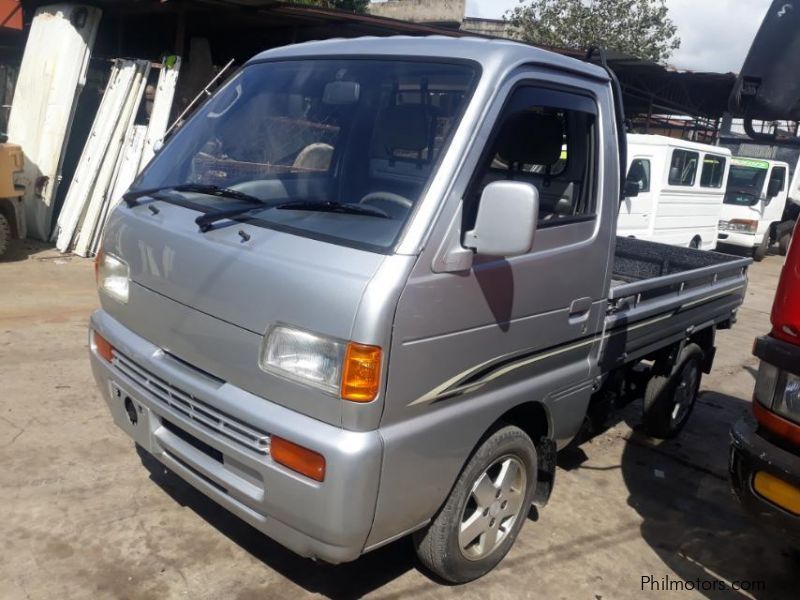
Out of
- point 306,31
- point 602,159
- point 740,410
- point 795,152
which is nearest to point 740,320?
point 740,410

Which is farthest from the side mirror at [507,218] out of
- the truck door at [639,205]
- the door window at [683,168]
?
the door window at [683,168]

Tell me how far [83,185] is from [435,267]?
24.9ft

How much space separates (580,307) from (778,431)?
924 mm

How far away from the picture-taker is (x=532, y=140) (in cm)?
314

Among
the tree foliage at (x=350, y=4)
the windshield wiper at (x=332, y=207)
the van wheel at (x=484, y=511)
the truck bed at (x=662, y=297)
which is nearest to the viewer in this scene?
the windshield wiper at (x=332, y=207)

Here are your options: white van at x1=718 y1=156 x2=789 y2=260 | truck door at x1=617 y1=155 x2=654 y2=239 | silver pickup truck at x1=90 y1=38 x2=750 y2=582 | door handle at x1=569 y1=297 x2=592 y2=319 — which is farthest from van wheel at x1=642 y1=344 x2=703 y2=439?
white van at x1=718 y1=156 x2=789 y2=260

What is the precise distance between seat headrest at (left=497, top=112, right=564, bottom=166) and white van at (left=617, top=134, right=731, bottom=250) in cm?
782

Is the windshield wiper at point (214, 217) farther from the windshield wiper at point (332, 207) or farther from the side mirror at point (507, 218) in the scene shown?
the side mirror at point (507, 218)

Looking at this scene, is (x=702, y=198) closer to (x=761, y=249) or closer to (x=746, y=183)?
(x=746, y=183)

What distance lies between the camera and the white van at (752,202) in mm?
14633

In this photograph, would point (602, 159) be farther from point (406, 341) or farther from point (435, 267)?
point (406, 341)

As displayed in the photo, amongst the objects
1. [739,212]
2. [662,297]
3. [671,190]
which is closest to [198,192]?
[662,297]

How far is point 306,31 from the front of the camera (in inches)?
435

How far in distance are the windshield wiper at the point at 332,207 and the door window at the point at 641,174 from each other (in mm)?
9306
